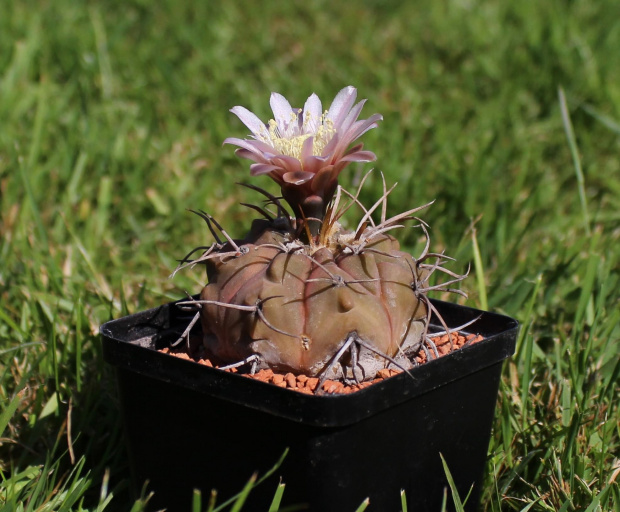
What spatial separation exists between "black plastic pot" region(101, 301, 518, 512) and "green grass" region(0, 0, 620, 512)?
0.15 meters

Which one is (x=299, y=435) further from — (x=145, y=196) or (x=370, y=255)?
(x=145, y=196)

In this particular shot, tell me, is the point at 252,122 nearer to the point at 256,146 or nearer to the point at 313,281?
the point at 256,146

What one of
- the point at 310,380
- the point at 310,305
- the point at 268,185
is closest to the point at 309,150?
the point at 310,305

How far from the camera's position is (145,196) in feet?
10.3

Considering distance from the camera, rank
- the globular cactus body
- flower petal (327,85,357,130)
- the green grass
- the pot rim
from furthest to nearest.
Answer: the green grass → flower petal (327,85,357,130) → the globular cactus body → the pot rim

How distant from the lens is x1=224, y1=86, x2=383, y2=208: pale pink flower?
1.45 meters

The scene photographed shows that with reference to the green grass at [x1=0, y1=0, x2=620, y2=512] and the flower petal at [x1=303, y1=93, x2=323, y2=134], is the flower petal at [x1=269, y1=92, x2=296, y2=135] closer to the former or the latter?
the flower petal at [x1=303, y1=93, x2=323, y2=134]

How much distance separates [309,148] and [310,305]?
0.83 feet

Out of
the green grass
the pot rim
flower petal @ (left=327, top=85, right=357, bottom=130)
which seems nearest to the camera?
the pot rim

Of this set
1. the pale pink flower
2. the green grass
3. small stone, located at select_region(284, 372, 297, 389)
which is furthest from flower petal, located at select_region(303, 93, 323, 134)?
the green grass

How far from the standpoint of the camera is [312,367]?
1.44 metres

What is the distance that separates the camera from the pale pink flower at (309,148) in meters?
1.45

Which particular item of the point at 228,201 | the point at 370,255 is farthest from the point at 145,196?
the point at 370,255

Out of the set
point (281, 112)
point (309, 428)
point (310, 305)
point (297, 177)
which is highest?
point (281, 112)
